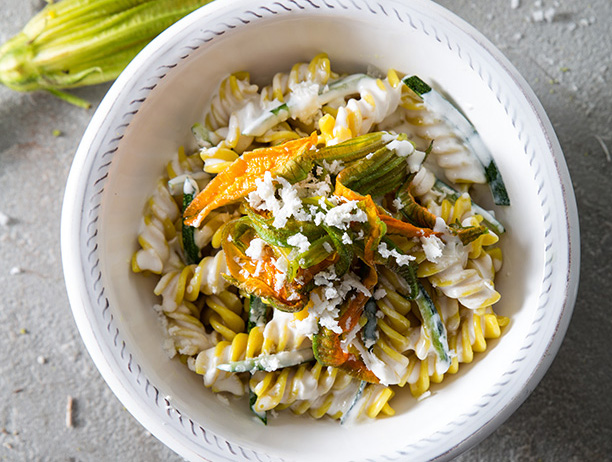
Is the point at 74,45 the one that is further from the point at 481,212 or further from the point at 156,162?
the point at 481,212

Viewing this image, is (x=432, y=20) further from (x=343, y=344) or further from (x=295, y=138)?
(x=343, y=344)

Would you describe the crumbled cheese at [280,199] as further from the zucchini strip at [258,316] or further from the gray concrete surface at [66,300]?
the gray concrete surface at [66,300]

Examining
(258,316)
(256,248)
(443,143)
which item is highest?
(443,143)

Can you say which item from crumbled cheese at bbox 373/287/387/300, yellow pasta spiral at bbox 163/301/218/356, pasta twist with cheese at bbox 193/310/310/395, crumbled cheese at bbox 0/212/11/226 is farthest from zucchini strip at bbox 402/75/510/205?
crumbled cheese at bbox 0/212/11/226

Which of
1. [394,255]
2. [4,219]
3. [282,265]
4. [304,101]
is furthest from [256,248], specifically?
[4,219]

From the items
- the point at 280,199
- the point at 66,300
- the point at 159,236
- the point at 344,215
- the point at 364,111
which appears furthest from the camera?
the point at 66,300

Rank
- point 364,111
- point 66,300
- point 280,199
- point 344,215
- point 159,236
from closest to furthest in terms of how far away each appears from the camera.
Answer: point 344,215, point 280,199, point 364,111, point 159,236, point 66,300
